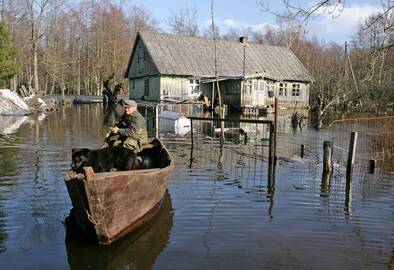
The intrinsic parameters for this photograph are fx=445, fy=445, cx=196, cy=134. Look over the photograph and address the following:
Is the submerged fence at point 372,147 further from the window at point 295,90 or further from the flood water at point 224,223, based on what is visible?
the window at point 295,90

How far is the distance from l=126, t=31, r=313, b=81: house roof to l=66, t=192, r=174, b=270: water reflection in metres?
32.8

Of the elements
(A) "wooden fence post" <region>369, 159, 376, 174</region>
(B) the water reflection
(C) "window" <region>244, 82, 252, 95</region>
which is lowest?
(B) the water reflection

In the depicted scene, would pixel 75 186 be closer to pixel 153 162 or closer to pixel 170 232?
pixel 170 232

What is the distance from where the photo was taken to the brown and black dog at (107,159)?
28.3 ft

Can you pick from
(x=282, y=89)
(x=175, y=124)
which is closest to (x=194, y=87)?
(x=282, y=89)

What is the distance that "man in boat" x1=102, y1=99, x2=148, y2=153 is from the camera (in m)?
8.86

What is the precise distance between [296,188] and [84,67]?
72.4 meters

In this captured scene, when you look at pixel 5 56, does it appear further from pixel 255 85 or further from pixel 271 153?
pixel 271 153

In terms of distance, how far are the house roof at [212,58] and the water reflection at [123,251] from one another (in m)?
32.8

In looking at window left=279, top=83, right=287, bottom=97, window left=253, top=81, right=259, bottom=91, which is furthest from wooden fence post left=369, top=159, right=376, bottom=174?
window left=279, top=83, right=287, bottom=97

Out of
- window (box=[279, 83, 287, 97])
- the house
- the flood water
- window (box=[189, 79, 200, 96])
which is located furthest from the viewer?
window (box=[279, 83, 287, 97])

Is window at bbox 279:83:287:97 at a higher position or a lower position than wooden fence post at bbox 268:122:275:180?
higher

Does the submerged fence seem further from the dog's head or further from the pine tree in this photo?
the pine tree

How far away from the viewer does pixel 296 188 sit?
10.6 m
